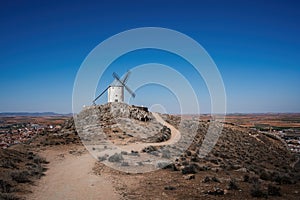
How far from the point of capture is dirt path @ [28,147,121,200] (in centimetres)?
1045

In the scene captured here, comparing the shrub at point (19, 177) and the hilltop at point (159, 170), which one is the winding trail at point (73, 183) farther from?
the shrub at point (19, 177)

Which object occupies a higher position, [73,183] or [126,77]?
[126,77]

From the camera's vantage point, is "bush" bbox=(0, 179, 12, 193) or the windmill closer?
"bush" bbox=(0, 179, 12, 193)

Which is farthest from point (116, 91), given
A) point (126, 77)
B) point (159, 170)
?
point (159, 170)

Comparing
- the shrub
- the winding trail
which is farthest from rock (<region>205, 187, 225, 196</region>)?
the shrub

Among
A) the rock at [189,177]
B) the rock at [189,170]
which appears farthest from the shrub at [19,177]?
the rock at [189,170]

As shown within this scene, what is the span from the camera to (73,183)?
40.2 feet

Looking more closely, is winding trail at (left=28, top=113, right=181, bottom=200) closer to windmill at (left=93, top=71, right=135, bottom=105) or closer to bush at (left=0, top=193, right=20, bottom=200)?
bush at (left=0, top=193, right=20, bottom=200)

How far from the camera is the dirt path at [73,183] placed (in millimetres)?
10449

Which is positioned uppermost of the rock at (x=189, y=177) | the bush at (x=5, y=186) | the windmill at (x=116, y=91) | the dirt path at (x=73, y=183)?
the windmill at (x=116, y=91)

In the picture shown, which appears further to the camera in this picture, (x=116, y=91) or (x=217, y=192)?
(x=116, y=91)

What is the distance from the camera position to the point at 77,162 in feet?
56.5

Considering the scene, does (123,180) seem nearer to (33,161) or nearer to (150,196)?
(150,196)

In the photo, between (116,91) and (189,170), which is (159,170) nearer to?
(189,170)
